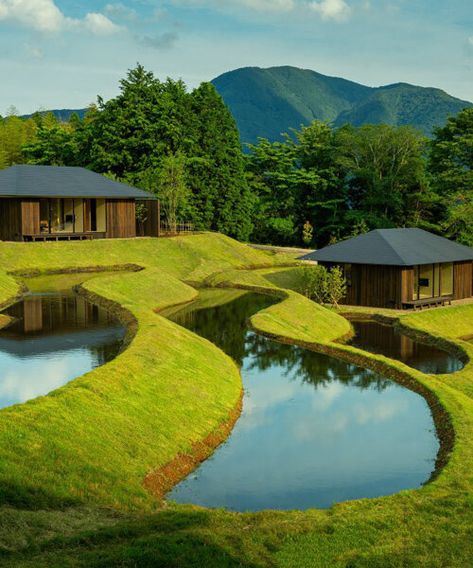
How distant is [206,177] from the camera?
220ft

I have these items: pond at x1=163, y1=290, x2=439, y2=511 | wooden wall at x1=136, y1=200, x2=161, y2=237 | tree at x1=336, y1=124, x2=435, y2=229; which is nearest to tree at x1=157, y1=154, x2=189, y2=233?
wooden wall at x1=136, y1=200, x2=161, y2=237

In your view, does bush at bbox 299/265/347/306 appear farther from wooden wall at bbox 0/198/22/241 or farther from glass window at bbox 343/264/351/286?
wooden wall at bbox 0/198/22/241

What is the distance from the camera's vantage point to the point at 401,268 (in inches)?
1508

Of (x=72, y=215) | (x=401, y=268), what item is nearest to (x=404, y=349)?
(x=401, y=268)

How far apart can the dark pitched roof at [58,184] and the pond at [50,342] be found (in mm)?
12771

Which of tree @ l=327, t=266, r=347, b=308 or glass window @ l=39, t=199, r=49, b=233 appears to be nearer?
tree @ l=327, t=266, r=347, b=308

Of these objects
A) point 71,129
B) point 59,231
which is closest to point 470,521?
point 59,231

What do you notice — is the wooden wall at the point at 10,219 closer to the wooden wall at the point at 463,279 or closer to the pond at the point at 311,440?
the pond at the point at 311,440

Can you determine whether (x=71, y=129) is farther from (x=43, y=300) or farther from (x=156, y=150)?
(x=43, y=300)

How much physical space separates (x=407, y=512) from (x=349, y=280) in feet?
91.0

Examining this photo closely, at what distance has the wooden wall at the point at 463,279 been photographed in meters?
42.1

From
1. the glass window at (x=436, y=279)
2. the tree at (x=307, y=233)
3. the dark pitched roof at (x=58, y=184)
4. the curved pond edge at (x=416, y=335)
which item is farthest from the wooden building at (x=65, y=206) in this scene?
the glass window at (x=436, y=279)

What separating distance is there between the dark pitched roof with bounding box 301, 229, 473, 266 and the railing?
60.1ft

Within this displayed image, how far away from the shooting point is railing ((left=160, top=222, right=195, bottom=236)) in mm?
58181
